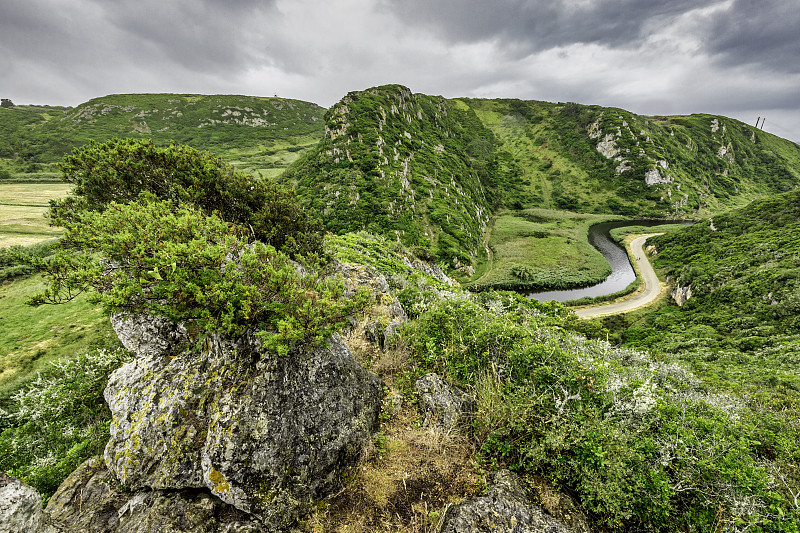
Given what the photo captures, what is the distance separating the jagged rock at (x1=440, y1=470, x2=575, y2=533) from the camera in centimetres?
497

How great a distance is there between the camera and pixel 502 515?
201 inches

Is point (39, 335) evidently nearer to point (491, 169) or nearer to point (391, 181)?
point (391, 181)

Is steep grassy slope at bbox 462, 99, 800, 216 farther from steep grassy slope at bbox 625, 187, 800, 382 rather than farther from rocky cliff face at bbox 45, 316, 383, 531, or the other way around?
rocky cliff face at bbox 45, 316, 383, 531

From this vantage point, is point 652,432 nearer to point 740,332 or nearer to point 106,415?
point 106,415

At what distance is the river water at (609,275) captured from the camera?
6284 centimetres

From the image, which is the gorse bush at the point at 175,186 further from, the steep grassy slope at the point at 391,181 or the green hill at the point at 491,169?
the green hill at the point at 491,169

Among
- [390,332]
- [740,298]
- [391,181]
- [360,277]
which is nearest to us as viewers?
[390,332]

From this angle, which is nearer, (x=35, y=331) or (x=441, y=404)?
(x=441, y=404)

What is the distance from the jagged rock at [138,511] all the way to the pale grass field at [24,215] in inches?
1638

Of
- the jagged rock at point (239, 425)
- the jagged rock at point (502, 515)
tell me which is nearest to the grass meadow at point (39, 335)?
the jagged rock at point (239, 425)

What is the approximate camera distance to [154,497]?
5.68 metres

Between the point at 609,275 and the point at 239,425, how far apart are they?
87023mm

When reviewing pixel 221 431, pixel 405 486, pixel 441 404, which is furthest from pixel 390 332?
pixel 221 431

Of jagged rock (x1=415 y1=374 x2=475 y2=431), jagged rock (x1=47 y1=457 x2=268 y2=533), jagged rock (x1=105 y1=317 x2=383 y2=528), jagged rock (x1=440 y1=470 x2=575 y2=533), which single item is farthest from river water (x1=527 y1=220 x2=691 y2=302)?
jagged rock (x1=47 y1=457 x2=268 y2=533)
